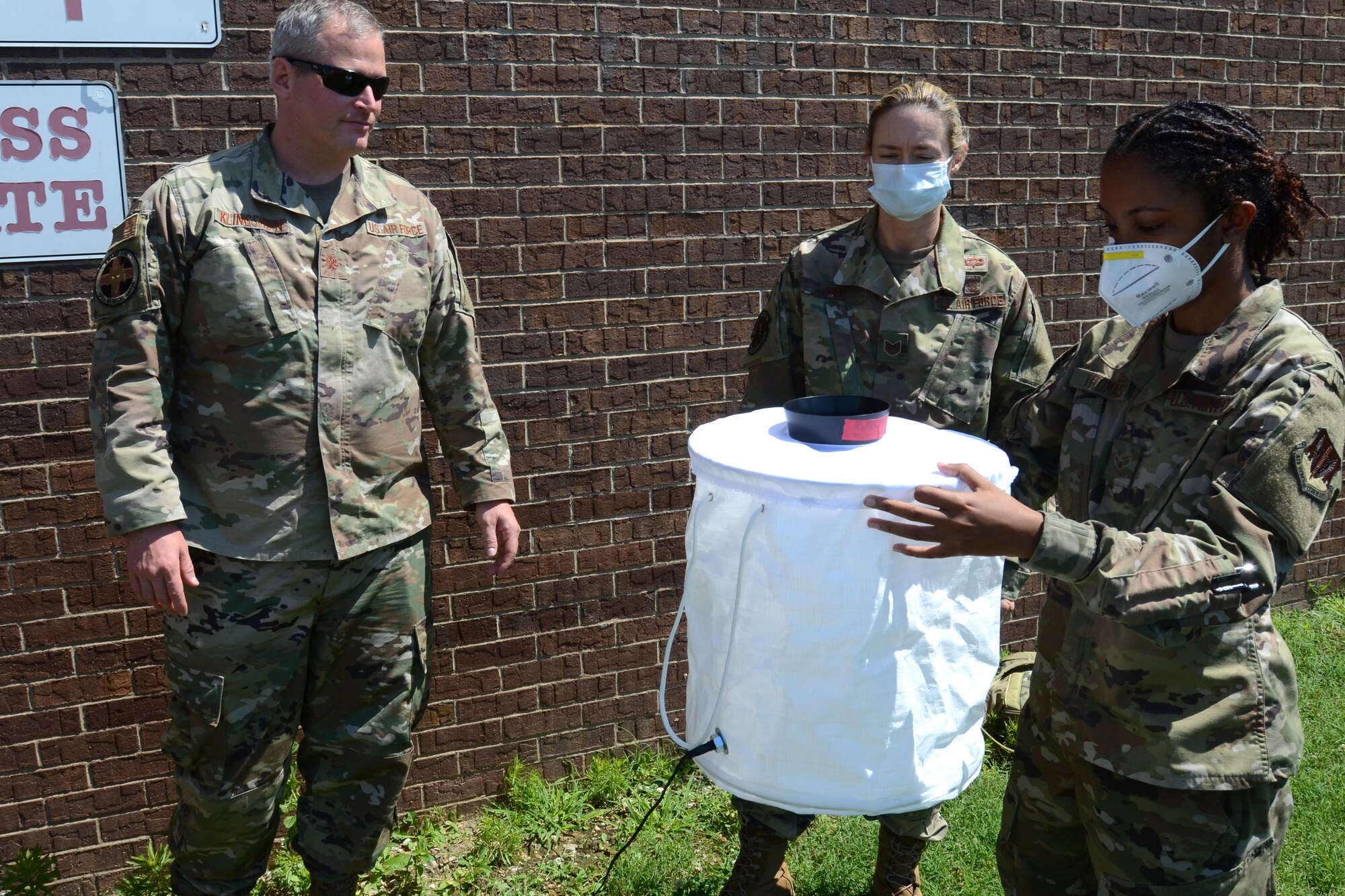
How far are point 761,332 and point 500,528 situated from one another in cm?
93

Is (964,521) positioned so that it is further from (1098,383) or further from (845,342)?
(845,342)

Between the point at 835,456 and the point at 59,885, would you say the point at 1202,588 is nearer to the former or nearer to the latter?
the point at 835,456

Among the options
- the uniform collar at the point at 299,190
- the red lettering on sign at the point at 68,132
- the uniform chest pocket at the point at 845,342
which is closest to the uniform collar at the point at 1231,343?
the uniform chest pocket at the point at 845,342

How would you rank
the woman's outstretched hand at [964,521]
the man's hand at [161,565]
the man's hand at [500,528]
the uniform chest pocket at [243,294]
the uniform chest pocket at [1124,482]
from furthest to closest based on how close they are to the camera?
the man's hand at [500,528]
the uniform chest pocket at [243,294]
the man's hand at [161,565]
the uniform chest pocket at [1124,482]
the woman's outstretched hand at [964,521]

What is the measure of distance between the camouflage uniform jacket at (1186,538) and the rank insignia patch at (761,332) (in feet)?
3.15

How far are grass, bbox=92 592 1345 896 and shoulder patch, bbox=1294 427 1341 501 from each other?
1.92 meters

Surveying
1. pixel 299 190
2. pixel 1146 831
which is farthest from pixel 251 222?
pixel 1146 831

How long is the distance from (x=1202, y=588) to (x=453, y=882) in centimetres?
256

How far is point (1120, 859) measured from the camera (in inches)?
88.7

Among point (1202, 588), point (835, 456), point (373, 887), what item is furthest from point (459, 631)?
point (1202, 588)

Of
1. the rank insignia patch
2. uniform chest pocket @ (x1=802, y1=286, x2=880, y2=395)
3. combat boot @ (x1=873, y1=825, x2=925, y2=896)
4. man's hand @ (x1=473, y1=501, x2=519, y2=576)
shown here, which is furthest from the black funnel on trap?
combat boot @ (x1=873, y1=825, x2=925, y2=896)

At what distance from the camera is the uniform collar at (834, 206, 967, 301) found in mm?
3209

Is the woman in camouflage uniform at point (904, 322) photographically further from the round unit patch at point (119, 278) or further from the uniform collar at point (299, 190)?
the round unit patch at point (119, 278)

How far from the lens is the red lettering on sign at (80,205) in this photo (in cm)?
321
